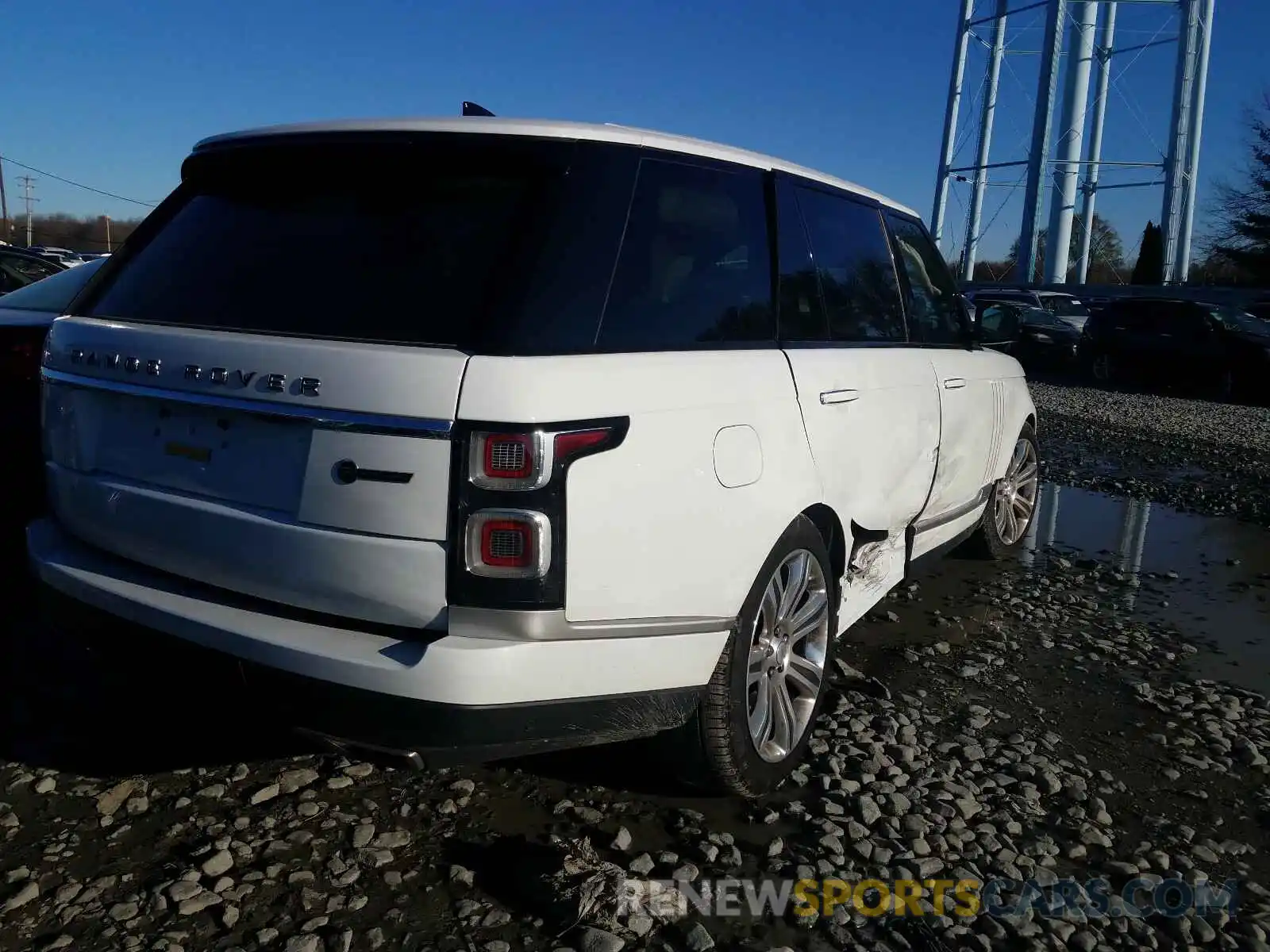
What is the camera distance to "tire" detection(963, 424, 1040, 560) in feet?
18.4

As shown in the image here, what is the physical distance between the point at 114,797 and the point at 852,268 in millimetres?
2950

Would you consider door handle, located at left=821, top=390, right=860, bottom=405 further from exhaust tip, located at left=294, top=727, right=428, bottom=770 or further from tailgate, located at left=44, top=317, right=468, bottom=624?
exhaust tip, located at left=294, top=727, right=428, bottom=770

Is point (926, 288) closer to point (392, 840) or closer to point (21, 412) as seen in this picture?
point (392, 840)

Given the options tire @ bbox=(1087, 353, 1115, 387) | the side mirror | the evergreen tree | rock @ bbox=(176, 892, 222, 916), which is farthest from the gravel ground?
the evergreen tree

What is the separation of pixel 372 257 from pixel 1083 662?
3.36 m

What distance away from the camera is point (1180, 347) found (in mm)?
17531

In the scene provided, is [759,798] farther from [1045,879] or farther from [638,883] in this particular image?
[1045,879]

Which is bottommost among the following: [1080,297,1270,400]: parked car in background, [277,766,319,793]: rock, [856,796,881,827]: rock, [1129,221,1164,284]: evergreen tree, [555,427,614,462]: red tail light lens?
[277,766,319,793]: rock

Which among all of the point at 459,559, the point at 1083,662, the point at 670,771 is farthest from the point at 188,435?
the point at 1083,662

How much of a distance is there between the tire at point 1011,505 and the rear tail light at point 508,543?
3773mm

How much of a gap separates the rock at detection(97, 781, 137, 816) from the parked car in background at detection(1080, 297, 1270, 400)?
18010 millimetres

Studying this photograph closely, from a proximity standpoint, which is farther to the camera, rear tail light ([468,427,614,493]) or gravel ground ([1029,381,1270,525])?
gravel ground ([1029,381,1270,525])

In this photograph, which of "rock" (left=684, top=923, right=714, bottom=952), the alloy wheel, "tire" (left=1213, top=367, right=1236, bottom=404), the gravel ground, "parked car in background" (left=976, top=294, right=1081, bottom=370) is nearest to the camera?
"rock" (left=684, top=923, right=714, bottom=952)

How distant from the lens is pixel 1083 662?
14.0 ft
